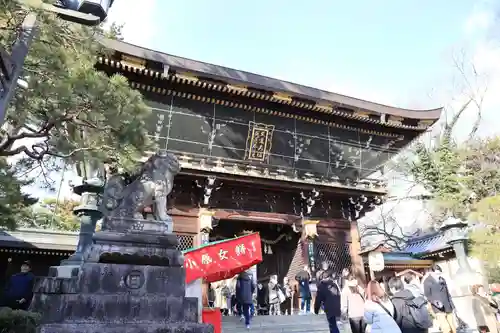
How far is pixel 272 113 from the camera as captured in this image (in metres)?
13.3

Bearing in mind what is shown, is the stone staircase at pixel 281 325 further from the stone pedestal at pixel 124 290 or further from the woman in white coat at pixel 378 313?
the woman in white coat at pixel 378 313

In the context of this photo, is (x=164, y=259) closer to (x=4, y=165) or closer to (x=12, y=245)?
(x=4, y=165)

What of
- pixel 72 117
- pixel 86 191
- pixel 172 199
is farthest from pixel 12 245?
pixel 72 117

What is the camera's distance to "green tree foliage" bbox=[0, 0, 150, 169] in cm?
612

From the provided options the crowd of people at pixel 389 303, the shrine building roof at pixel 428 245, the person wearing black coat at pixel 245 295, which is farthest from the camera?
the shrine building roof at pixel 428 245

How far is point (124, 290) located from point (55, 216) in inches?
842

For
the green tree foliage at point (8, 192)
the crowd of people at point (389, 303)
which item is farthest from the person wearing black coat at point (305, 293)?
the green tree foliage at point (8, 192)

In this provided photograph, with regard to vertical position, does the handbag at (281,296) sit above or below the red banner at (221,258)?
below

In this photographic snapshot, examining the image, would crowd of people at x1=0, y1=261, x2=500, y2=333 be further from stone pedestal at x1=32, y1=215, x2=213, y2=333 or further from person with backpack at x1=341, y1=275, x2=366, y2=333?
stone pedestal at x1=32, y1=215, x2=213, y2=333

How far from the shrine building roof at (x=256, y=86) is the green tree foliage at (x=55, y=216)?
47.4 feet

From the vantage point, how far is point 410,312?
4.73m

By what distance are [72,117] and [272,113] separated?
25.4ft

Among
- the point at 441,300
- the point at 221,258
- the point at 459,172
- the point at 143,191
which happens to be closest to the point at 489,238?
the point at 441,300

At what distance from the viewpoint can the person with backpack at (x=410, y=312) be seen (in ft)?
15.4
